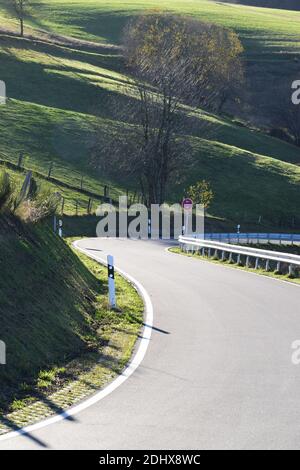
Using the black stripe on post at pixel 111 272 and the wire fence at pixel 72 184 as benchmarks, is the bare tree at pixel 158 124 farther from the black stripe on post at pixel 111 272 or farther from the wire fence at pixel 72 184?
the black stripe on post at pixel 111 272

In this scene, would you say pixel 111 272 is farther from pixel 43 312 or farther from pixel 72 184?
pixel 72 184

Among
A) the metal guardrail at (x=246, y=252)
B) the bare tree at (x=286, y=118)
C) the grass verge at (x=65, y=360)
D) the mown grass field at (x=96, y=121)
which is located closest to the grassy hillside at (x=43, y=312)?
the grass verge at (x=65, y=360)

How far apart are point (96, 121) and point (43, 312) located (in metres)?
63.0

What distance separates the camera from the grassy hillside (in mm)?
10250

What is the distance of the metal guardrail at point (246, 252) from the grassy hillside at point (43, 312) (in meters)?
7.59

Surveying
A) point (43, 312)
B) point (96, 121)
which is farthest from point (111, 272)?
point (96, 121)

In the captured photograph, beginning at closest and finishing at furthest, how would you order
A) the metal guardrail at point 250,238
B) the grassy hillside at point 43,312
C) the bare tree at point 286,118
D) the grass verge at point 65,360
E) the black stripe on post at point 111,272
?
the grass verge at point 65,360, the grassy hillside at point 43,312, the black stripe on post at point 111,272, the metal guardrail at point 250,238, the bare tree at point 286,118

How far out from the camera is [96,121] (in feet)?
244

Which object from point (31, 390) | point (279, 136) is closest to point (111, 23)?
point (279, 136)

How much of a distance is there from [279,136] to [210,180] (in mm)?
26222

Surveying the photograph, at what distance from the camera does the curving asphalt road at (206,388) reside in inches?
295

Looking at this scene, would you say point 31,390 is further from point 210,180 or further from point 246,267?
point 210,180
